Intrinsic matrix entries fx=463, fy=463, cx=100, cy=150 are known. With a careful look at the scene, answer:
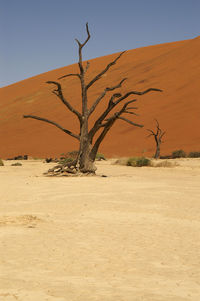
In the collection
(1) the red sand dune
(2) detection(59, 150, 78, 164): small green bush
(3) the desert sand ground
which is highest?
(1) the red sand dune

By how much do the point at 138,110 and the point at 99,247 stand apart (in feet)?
136

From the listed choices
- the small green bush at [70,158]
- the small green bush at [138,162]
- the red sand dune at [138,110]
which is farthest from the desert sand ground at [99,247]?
the red sand dune at [138,110]

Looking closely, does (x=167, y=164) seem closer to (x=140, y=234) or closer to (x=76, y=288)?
(x=140, y=234)

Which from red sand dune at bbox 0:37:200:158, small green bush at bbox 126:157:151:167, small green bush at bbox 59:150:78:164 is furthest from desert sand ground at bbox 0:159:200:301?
red sand dune at bbox 0:37:200:158

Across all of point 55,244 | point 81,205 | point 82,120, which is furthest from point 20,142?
point 55,244

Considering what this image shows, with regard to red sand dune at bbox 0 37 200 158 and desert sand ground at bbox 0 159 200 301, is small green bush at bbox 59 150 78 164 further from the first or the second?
desert sand ground at bbox 0 159 200 301

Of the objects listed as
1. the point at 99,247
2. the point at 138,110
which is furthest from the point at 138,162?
the point at 138,110

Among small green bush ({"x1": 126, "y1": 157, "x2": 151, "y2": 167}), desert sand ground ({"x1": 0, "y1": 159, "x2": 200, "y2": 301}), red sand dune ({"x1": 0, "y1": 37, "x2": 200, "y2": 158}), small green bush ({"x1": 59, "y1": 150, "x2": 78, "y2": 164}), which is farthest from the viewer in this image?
red sand dune ({"x1": 0, "y1": 37, "x2": 200, "y2": 158})

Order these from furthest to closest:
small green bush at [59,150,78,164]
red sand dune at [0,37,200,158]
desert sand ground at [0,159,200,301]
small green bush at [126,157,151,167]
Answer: red sand dune at [0,37,200,158] < small green bush at [59,150,78,164] < small green bush at [126,157,151,167] < desert sand ground at [0,159,200,301]

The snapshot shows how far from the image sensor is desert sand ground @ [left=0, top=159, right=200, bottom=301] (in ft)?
11.2

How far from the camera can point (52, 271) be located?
13.0 ft

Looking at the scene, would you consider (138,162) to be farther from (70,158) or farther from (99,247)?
(99,247)

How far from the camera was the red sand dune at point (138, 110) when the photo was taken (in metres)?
37.4

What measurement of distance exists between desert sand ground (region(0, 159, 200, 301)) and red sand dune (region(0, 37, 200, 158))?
966 inches
